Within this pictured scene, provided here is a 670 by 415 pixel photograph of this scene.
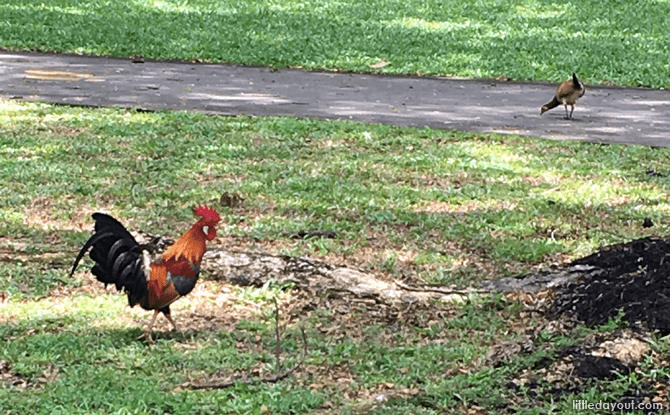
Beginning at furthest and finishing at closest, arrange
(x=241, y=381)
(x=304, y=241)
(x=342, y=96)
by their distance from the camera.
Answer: (x=342, y=96)
(x=304, y=241)
(x=241, y=381)

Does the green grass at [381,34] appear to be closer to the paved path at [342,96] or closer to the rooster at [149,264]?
the paved path at [342,96]

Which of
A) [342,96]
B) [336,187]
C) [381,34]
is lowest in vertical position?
[336,187]

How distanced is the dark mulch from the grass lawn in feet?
0.57

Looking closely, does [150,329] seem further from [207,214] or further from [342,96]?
[342,96]

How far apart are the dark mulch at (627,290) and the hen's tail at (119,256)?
2.18 m

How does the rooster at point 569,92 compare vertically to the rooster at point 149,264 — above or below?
above

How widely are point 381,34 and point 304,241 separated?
10103 millimetres

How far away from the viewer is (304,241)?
25.2 ft

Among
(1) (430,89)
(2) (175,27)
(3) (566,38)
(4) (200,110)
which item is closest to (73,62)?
(2) (175,27)

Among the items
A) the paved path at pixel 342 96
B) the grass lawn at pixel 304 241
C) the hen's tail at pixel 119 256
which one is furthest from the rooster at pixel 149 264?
the paved path at pixel 342 96

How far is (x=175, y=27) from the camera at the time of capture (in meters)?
17.5

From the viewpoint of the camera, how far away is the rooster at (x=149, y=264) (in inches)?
225

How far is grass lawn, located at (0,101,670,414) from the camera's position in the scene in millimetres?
5156

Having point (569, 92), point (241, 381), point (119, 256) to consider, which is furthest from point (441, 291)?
point (569, 92)
